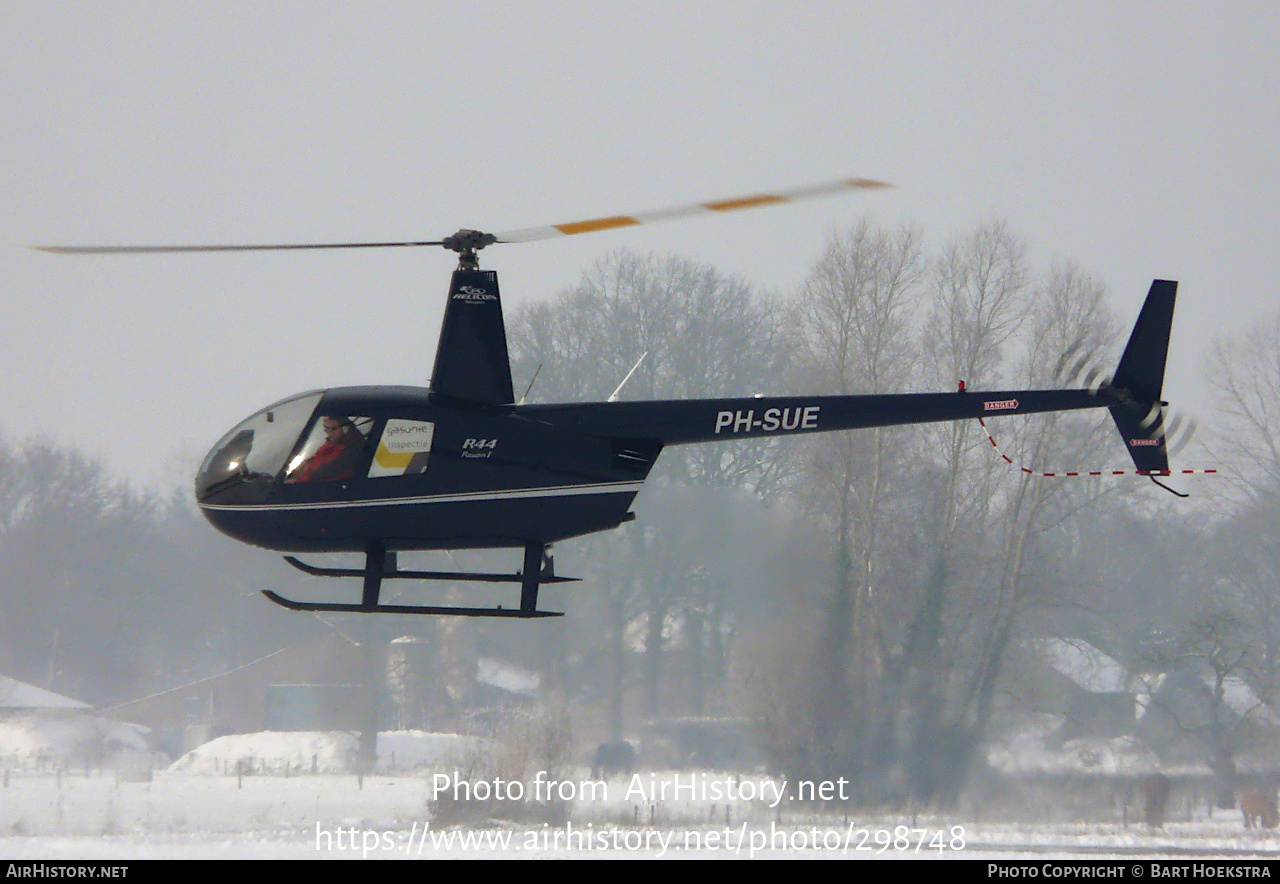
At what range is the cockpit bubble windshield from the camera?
10.7m

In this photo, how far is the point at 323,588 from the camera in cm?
3753

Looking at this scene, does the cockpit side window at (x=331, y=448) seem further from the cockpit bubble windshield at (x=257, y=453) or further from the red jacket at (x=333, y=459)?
the cockpit bubble windshield at (x=257, y=453)

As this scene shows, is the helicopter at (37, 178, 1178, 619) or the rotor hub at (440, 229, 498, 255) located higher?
the rotor hub at (440, 229, 498, 255)

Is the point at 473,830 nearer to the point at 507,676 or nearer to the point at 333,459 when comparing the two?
the point at 507,676

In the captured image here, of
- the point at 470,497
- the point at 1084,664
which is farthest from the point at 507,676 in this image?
the point at 470,497

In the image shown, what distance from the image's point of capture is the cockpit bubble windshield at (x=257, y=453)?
1070cm

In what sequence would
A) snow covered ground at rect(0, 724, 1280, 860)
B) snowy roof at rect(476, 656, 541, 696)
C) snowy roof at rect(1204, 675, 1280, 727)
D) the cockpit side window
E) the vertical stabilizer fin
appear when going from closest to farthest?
the cockpit side window
the vertical stabilizer fin
snow covered ground at rect(0, 724, 1280, 860)
snowy roof at rect(1204, 675, 1280, 727)
snowy roof at rect(476, 656, 541, 696)

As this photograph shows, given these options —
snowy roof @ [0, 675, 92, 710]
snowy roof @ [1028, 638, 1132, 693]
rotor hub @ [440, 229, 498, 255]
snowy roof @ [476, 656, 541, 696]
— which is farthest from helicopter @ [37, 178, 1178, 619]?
snowy roof @ [0, 675, 92, 710]

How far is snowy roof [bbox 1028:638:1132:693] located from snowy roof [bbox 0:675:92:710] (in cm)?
2335

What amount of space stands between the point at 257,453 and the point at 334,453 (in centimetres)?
56

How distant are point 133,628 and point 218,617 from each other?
2446mm

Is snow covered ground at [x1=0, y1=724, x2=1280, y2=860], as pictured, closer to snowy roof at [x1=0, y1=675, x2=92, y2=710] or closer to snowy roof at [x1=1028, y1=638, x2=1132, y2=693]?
snowy roof at [x1=1028, y1=638, x2=1132, y2=693]

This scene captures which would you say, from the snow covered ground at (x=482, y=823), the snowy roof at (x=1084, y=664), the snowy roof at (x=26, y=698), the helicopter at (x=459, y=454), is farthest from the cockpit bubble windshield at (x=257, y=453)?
the snowy roof at (x=26, y=698)
